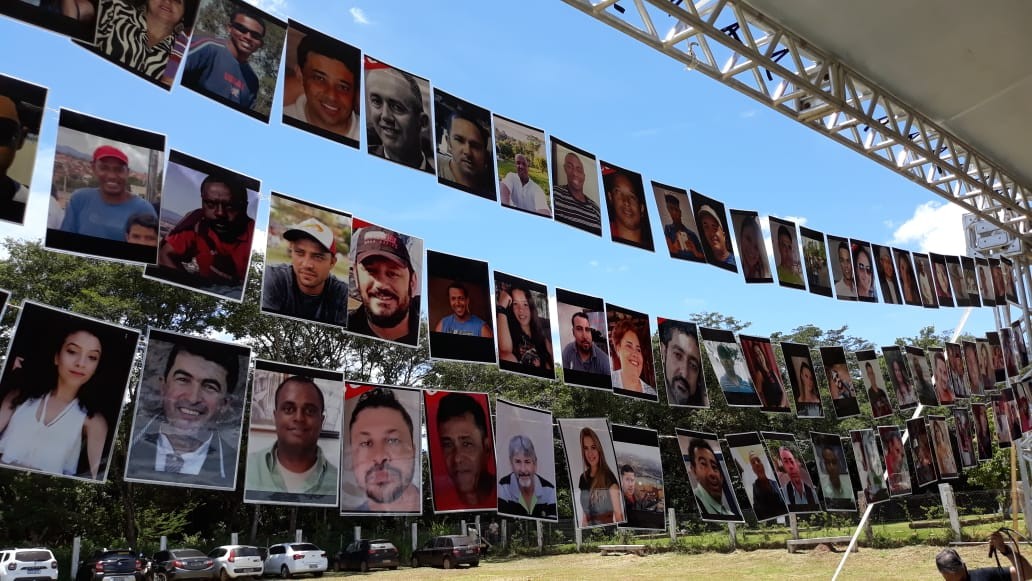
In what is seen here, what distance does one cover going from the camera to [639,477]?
6980 millimetres

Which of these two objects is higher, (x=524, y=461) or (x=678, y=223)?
(x=678, y=223)

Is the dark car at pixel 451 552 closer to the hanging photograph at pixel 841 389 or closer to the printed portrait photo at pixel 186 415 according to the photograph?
the hanging photograph at pixel 841 389

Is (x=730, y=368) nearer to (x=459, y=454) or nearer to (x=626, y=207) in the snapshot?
(x=626, y=207)

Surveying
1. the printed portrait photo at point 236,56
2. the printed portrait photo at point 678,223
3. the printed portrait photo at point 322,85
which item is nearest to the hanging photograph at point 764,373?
the printed portrait photo at point 678,223

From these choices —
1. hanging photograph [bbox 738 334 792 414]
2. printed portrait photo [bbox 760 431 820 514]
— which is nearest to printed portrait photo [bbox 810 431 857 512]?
printed portrait photo [bbox 760 431 820 514]

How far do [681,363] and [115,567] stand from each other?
14.9 meters

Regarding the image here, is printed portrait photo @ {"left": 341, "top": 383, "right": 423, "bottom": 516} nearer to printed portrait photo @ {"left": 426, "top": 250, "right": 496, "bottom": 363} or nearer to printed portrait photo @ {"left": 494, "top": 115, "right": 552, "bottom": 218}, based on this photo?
printed portrait photo @ {"left": 426, "top": 250, "right": 496, "bottom": 363}

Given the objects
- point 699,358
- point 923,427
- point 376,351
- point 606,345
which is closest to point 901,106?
point 699,358

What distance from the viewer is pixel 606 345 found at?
704cm

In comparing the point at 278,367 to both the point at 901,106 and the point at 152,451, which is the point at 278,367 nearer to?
the point at 152,451

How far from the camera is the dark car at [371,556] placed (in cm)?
2000

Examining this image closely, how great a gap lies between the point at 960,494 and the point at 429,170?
26.9 m

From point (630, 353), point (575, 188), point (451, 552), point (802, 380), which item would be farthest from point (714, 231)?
point (451, 552)

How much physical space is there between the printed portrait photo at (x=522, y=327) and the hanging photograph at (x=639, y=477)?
1.03 m
